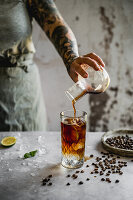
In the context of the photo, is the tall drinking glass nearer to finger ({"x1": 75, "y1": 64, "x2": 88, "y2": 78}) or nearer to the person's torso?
finger ({"x1": 75, "y1": 64, "x2": 88, "y2": 78})

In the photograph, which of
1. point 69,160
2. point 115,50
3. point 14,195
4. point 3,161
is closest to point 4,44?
point 3,161

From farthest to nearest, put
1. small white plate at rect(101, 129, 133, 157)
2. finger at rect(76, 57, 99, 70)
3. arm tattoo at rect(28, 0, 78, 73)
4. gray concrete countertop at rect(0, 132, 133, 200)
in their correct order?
arm tattoo at rect(28, 0, 78, 73) < small white plate at rect(101, 129, 133, 157) < finger at rect(76, 57, 99, 70) < gray concrete countertop at rect(0, 132, 133, 200)

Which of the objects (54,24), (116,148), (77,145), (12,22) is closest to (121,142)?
(116,148)

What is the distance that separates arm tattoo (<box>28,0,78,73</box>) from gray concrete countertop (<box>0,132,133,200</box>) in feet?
1.95

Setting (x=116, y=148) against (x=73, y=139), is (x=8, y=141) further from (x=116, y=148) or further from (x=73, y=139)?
(x=116, y=148)

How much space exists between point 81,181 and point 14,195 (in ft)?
0.88

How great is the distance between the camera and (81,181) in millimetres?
1007

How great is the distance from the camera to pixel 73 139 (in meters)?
1.10

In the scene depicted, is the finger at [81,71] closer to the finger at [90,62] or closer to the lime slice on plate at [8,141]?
the finger at [90,62]

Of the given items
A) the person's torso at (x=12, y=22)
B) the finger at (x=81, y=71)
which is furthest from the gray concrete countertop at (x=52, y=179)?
the person's torso at (x=12, y=22)

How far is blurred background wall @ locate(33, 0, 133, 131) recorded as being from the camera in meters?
2.50

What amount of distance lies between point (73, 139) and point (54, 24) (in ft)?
2.86

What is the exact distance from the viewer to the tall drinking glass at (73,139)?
109 centimetres

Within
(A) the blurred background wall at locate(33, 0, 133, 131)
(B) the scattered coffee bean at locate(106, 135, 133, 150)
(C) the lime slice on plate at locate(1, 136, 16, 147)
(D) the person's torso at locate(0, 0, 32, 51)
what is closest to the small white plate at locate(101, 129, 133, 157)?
(B) the scattered coffee bean at locate(106, 135, 133, 150)
